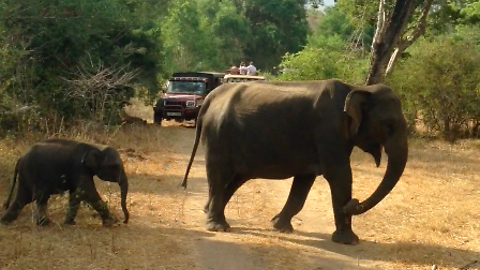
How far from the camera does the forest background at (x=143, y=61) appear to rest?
50.9 ft

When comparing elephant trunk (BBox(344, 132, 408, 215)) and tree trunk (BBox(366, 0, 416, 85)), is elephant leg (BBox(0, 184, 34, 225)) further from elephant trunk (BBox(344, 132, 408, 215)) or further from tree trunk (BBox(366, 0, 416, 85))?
tree trunk (BBox(366, 0, 416, 85))

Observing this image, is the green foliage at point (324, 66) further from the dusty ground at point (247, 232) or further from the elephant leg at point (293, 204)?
the elephant leg at point (293, 204)

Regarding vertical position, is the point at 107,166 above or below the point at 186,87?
above

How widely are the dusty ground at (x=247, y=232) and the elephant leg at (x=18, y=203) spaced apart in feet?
0.49

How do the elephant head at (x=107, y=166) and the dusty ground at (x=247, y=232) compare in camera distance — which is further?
the elephant head at (x=107, y=166)

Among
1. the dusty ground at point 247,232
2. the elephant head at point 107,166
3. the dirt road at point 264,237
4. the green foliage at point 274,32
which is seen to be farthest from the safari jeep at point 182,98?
the green foliage at point 274,32

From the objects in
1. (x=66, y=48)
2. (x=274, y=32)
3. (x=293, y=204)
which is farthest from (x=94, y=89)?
(x=274, y=32)

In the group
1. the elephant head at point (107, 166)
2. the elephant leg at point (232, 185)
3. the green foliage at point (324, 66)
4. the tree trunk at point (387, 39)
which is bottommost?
the elephant leg at point (232, 185)

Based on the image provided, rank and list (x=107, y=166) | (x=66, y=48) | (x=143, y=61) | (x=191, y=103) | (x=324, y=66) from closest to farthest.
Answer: (x=107, y=166), (x=66, y=48), (x=143, y=61), (x=324, y=66), (x=191, y=103)

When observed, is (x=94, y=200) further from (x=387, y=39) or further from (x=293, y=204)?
(x=387, y=39)

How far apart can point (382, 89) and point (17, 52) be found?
23.0ft

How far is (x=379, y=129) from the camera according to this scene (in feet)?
31.7

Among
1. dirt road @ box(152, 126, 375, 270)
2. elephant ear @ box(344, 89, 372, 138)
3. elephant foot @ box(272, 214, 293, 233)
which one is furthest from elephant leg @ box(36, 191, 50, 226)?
elephant ear @ box(344, 89, 372, 138)

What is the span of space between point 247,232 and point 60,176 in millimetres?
2525
